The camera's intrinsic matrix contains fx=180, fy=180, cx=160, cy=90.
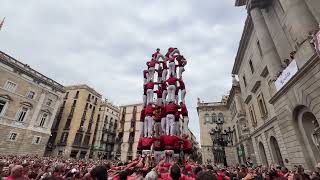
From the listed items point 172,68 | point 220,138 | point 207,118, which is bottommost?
point 220,138

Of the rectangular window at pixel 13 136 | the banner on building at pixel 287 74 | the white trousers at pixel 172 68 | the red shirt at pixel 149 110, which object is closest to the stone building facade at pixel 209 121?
the banner on building at pixel 287 74

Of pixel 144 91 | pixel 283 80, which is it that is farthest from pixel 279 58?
pixel 144 91

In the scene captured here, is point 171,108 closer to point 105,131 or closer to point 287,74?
point 287,74

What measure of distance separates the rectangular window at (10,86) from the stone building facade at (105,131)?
26676 millimetres

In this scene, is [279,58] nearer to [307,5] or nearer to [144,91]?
[307,5]

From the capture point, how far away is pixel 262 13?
16266 millimetres

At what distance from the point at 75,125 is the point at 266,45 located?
4457cm

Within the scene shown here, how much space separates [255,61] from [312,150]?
12.2 m

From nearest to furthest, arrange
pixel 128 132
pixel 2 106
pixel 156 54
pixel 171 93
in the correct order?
pixel 171 93, pixel 156 54, pixel 2 106, pixel 128 132

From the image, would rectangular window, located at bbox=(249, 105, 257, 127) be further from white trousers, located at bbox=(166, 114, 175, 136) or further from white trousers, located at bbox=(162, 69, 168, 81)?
white trousers, located at bbox=(166, 114, 175, 136)

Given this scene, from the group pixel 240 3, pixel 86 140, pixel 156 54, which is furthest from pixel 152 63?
pixel 86 140

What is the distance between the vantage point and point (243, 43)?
23219 millimetres

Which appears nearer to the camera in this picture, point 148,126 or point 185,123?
point 148,126

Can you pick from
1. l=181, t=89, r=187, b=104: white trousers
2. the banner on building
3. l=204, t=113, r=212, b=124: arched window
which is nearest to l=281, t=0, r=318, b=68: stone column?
the banner on building
